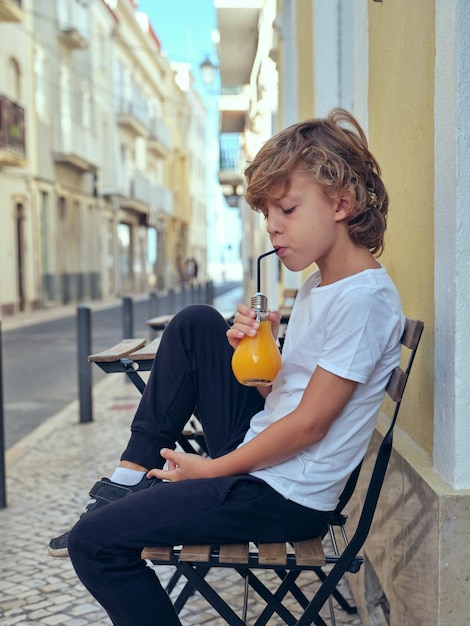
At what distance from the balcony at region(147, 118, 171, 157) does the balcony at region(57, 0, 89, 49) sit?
43.1 ft

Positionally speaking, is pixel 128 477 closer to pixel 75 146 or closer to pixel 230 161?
pixel 230 161

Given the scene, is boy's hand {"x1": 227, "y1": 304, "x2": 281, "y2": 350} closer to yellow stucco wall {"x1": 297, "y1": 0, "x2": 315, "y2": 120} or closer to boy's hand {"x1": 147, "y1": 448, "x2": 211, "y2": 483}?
boy's hand {"x1": 147, "y1": 448, "x2": 211, "y2": 483}

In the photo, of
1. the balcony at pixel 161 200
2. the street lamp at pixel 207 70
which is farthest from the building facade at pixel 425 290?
the balcony at pixel 161 200

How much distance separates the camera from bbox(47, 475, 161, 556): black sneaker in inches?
84.2

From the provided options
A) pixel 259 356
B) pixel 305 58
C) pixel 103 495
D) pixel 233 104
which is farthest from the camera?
pixel 233 104

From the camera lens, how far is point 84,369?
21.5 feet

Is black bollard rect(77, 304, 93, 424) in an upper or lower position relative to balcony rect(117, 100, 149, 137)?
lower

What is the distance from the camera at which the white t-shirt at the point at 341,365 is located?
1.81m

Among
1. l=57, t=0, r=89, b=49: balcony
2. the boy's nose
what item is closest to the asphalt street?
the boy's nose

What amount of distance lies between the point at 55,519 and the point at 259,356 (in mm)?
2587

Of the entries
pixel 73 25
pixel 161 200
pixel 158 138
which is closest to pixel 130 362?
pixel 73 25

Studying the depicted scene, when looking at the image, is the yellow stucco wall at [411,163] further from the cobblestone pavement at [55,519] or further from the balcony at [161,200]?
the balcony at [161,200]

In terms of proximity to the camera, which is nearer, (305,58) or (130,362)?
(130,362)

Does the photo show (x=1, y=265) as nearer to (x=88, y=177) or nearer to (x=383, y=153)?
(x=88, y=177)
